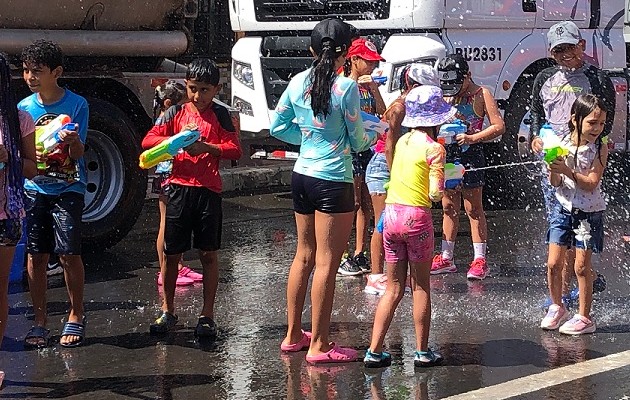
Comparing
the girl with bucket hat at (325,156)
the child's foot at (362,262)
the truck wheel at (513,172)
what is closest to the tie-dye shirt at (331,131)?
the girl with bucket hat at (325,156)

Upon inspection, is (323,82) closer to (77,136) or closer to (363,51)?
(77,136)

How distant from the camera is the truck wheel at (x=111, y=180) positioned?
929 centimetres

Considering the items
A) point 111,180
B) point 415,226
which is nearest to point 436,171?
point 415,226

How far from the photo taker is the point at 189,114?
667cm

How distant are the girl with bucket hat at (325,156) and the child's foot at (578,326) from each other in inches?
53.7

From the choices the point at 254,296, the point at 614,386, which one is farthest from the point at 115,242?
the point at 614,386

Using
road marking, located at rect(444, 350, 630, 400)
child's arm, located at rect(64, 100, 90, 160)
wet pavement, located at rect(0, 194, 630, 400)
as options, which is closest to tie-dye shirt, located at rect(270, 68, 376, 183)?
wet pavement, located at rect(0, 194, 630, 400)

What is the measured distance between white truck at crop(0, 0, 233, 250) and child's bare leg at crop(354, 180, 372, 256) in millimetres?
2077

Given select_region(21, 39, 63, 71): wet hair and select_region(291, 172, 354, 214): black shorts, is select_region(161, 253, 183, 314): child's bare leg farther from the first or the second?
select_region(21, 39, 63, 71): wet hair

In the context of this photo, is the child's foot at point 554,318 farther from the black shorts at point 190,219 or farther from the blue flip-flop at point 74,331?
the blue flip-flop at point 74,331

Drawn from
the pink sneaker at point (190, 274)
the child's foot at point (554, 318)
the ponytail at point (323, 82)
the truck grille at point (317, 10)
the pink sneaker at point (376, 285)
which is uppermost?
the truck grille at point (317, 10)

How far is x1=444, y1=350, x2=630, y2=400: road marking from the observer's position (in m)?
5.57

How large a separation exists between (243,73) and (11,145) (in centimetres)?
687

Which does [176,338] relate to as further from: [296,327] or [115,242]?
[115,242]
